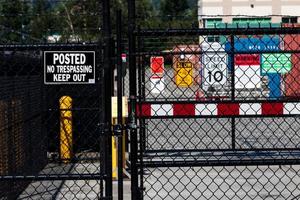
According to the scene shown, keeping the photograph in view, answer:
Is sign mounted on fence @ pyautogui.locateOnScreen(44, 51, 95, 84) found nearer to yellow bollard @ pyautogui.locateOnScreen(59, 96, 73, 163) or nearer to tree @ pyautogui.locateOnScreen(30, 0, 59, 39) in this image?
yellow bollard @ pyautogui.locateOnScreen(59, 96, 73, 163)

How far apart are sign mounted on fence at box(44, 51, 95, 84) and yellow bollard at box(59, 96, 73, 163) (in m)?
6.54

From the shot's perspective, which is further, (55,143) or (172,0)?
(172,0)

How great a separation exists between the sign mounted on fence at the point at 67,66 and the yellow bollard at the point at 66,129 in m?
6.54

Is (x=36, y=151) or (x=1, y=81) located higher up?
(x=1, y=81)

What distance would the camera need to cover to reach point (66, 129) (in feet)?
38.1

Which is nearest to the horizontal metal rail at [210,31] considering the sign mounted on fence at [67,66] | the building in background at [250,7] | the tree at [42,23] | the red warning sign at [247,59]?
the sign mounted on fence at [67,66]

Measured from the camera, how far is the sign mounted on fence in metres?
4.88

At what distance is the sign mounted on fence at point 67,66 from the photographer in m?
4.88

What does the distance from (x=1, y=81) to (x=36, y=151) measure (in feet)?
9.65

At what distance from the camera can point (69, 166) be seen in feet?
37.4

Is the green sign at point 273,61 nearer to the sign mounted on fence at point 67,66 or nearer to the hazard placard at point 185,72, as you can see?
the hazard placard at point 185,72

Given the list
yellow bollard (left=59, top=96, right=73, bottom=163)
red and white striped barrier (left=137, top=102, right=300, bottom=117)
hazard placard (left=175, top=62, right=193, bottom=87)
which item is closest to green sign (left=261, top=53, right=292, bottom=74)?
red and white striped barrier (left=137, top=102, right=300, bottom=117)

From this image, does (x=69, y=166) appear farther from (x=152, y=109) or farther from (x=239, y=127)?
(x=239, y=127)

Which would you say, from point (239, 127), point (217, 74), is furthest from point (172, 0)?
point (217, 74)
